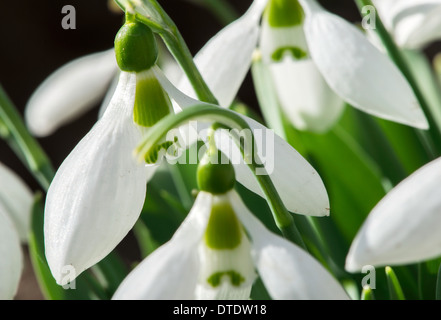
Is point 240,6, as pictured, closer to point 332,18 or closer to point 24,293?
point 24,293

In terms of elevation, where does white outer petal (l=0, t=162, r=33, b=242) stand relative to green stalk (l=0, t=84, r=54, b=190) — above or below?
below

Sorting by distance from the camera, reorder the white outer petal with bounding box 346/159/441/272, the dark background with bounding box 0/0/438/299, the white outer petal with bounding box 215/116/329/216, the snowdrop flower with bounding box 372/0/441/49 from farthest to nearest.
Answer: the dark background with bounding box 0/0/438/299 → the snowdrop flower with bounding box 372/0/441/49 → the white outer petal with bounding box 215/116/329/216 → the white outer petal with bounding box 346/159/441/272

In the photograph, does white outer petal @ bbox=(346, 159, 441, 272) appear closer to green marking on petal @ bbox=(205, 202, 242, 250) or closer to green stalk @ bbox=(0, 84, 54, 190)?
green marking on petal @ bbox=(205, 202, 242, 250)

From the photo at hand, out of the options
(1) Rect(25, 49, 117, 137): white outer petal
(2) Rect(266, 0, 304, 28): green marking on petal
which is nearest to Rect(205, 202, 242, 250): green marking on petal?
(2) Rect(266, 0, 304, 28): green marking on petal

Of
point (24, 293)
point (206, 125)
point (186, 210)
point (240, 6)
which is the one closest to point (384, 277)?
point (186, 210)

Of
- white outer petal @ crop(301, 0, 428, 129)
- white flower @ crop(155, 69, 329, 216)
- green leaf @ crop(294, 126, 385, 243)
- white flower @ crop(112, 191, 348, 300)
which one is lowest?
green leaf @ crop(294, 126, 385, 243)

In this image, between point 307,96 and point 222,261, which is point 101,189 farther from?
point 307,96

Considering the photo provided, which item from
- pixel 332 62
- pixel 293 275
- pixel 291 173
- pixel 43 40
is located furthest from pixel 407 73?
pixel 43 40
